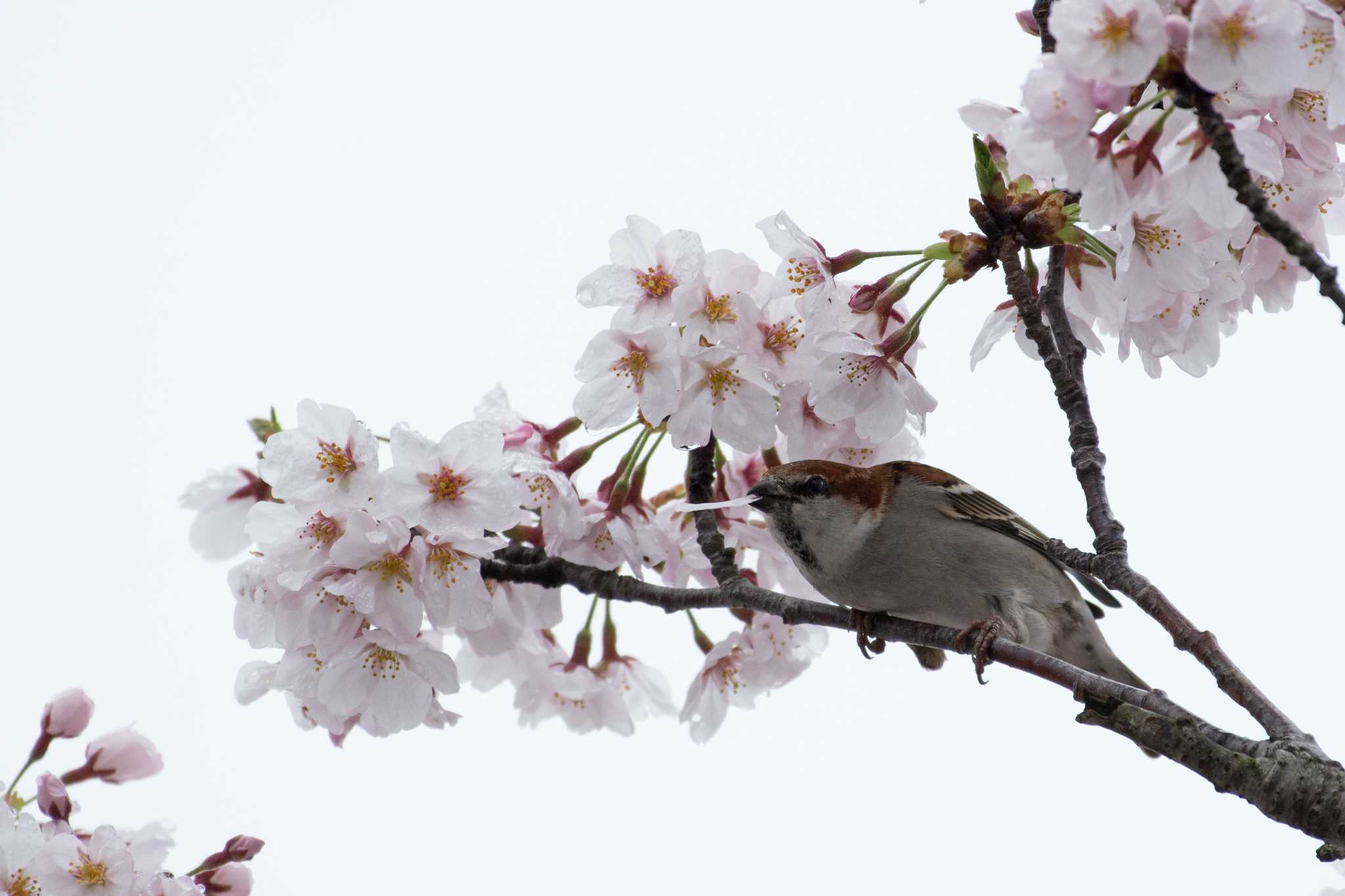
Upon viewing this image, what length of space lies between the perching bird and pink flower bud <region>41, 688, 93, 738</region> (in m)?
1.69

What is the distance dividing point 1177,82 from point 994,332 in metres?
1.09

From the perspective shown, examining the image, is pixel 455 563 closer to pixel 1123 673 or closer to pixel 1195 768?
pixel 1195 768

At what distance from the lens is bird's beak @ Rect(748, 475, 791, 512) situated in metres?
2.82

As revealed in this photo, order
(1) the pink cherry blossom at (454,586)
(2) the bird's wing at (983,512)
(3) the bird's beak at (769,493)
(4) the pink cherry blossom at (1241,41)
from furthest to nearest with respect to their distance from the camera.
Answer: (2) the bird's wing at (983,512) < (3) the bird's beak at (769,493) < (1) the pink cherry blossom at (454,586) < (4) the pink cherry blossom at (1241,41)

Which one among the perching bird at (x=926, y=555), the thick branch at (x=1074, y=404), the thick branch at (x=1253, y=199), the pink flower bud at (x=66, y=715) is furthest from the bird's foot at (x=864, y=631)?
the pink flower bud at (x=66, y=715)

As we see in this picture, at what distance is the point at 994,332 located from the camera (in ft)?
9.10

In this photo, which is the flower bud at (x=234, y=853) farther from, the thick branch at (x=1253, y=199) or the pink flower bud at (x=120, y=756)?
the thick branch at (x=1253, y=199)

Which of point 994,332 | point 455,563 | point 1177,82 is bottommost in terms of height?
point 455,563

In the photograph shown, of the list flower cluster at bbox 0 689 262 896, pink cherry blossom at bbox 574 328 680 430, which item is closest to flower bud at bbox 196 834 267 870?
flower cluster at bbox 0 689 262 896

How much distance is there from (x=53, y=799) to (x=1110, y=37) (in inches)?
97.5

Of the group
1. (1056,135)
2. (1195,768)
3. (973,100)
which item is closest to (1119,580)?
(1195,768)

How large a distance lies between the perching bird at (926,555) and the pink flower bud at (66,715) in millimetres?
1686

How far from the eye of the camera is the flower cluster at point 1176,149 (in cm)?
165

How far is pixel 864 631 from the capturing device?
2.67 m
